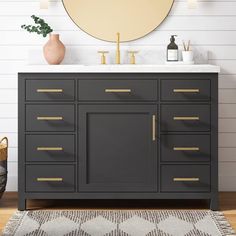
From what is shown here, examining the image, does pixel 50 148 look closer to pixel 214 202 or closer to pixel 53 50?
pixel 53 50

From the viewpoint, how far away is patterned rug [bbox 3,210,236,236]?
11.9 ft

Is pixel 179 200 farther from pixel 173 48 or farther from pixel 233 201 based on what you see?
pixel 173 48

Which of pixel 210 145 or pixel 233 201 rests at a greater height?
pixel 210 145

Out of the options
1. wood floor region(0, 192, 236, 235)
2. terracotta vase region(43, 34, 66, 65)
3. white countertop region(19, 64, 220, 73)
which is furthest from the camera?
terracotta vase region(43, 34, 66, 65)

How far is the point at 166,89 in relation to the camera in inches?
160

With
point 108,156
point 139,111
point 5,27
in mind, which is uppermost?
point 5,27

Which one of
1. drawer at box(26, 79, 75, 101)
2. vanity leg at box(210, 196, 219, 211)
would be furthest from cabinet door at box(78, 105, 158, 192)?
vanity leg at box(210, 196, 219, 211)

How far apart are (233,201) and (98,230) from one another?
45.8 inches

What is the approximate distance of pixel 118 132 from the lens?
4.10 m

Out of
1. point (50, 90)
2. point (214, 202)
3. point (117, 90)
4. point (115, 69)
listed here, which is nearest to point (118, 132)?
point (117, 90)

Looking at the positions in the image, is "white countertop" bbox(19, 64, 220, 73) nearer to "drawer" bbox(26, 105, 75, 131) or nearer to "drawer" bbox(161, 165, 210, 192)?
"drawer" bbox(26, 105, 75, 131)

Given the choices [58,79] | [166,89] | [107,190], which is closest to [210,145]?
[166,89]

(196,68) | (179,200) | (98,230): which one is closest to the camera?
(98,230)

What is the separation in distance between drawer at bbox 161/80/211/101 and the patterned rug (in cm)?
72
